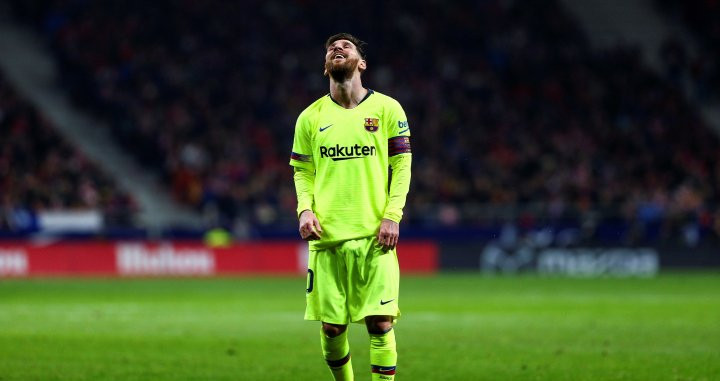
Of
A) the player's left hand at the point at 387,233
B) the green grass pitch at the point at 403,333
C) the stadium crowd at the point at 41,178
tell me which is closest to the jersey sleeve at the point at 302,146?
the player's left hand at the point at 387,233

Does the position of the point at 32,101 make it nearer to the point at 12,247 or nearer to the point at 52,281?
the point at 12,247

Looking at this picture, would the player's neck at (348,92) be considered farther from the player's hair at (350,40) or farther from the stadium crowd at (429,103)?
the stadium crowd at (429,103)

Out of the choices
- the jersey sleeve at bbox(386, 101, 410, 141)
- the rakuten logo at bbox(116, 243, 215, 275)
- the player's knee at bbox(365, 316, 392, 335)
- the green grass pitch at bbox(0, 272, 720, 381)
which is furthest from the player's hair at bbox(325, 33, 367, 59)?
the rakuten logo at bbox(116, 243, 215, 275)

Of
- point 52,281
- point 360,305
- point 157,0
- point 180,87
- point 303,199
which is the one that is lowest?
point 52,281

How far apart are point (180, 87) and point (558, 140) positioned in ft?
39.2

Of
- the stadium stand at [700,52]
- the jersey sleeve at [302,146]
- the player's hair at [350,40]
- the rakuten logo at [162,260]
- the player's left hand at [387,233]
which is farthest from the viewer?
the stadium stand at [700,52]

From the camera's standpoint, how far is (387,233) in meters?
7.46

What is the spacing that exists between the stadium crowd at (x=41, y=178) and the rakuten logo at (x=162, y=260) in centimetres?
96

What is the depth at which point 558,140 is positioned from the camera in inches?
1355

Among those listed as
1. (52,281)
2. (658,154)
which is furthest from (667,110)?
(52,281)

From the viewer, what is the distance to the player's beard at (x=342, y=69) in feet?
24.9

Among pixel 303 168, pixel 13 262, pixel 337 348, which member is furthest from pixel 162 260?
pixel 337 348

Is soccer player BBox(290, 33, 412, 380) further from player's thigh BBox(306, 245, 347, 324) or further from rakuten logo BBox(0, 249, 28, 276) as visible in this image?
rakuten logo BBox(0, 249, 28, 276)

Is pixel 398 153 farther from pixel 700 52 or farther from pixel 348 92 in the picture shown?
pixel 700 52
